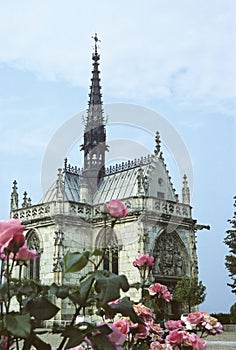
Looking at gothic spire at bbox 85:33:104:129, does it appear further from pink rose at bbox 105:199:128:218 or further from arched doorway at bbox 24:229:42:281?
pink rose at bbox 105:199:128:218

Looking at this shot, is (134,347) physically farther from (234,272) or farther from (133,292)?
(234,272)

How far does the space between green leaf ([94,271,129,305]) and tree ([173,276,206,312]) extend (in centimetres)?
2218

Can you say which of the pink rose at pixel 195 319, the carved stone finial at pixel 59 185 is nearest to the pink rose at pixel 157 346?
the pink rose at pixel 195 319

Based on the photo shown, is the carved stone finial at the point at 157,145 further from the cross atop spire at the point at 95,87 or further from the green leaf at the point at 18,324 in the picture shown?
the green leaf at the point at 18,324

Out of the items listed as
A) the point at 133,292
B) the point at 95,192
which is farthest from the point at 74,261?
the point at 95,192

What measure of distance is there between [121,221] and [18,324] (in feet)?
77.4

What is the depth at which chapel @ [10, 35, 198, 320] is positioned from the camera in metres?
25.0

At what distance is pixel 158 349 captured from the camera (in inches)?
111

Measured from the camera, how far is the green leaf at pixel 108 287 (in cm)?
199

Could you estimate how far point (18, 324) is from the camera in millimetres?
1938

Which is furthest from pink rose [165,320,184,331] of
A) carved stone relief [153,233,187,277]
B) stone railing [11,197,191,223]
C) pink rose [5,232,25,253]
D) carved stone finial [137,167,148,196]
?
carved stone finial [137,167,148,196]

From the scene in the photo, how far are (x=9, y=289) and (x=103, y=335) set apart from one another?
45 centimetres

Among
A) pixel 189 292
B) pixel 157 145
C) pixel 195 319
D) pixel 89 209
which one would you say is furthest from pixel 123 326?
pixel 157 145

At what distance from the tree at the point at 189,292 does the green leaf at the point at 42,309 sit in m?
22.1
